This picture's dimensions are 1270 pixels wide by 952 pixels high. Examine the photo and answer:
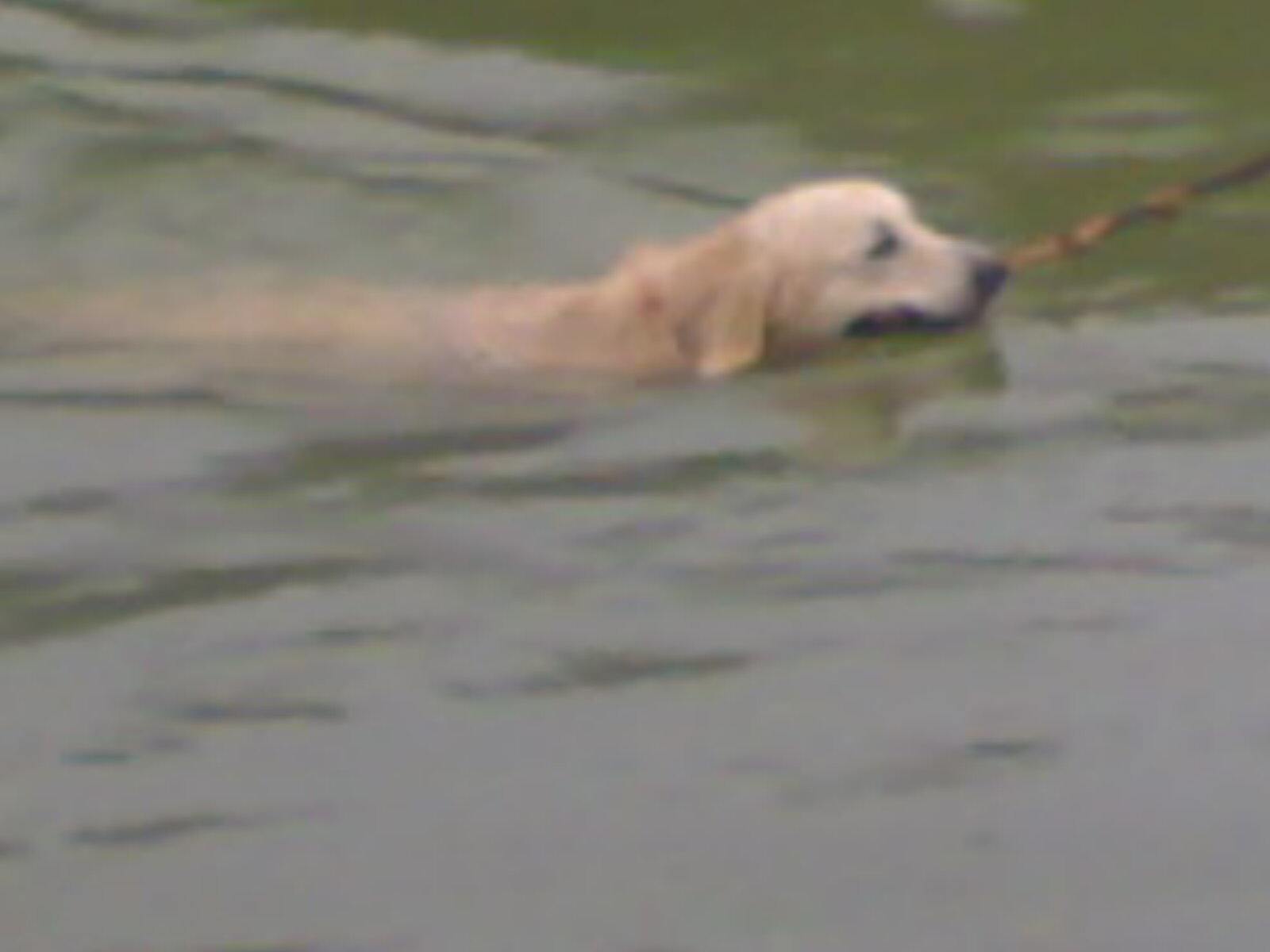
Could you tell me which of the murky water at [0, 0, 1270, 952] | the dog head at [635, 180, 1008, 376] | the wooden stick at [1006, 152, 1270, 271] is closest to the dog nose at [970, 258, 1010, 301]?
the dog head at [635, 180, 1008, 376]

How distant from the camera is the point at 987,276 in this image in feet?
26.0

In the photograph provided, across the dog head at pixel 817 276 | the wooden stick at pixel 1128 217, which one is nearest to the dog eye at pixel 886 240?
the dog head at pixel 817 276

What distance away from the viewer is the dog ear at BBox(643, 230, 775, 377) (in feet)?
26.1

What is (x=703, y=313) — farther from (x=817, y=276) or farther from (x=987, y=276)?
(x=987, y=276)

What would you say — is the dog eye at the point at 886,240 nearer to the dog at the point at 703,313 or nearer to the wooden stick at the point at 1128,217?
the dog at the point at 703,313

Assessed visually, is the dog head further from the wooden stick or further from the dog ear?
the wooden stick

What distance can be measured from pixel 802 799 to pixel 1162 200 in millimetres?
3268

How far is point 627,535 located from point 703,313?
4.10 feet

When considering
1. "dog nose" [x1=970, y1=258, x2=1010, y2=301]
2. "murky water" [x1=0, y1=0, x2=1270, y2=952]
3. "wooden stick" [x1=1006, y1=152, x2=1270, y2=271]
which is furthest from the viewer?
"wooden stick" [x1=1006, y1=152, x2=1270, y2=271]

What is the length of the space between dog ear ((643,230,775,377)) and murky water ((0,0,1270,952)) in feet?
0.32

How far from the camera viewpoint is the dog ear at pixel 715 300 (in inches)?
313

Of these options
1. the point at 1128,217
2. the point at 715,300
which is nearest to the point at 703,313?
A: the point at 715,300

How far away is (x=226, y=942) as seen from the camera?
5.23 meters

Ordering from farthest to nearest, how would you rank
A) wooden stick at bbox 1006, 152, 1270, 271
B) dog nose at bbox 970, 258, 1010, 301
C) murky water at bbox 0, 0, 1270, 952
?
wooden stick at bbox 1006, 152, 1270, 271
dog nose at bbox 970, 258, 1010, 301
murky water at bbox 0, 0, 1270, 952
